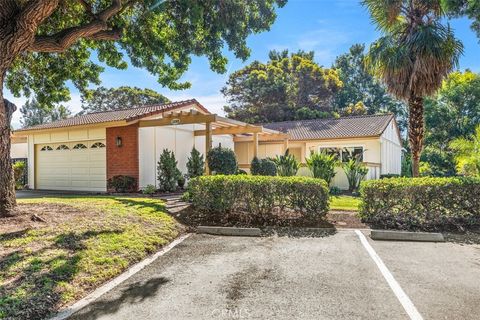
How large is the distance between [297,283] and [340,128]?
63.5ft

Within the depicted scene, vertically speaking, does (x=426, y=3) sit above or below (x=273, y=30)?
above

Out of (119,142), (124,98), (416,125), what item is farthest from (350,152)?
(124,98)

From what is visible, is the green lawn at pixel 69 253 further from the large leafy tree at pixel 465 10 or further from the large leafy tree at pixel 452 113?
the large leafy tree at pixel 452 113

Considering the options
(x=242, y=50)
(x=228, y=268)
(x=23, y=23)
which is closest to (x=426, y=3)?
(x=242, y=50)

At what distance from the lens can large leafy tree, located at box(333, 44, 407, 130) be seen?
4447 centimetres

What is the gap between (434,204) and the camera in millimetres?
8062

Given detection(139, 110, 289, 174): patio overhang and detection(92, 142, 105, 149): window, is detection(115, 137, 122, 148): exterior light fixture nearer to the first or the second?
detection(92, 142, 105, 149): window

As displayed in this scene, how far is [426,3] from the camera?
1033 cm

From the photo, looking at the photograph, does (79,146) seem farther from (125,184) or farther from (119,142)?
(125,184)

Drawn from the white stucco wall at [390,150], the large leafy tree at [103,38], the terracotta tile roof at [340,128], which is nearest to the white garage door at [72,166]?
the large leafy tree at [103,38]

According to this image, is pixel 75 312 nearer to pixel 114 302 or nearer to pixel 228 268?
pixel 114 302

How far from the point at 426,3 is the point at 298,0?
413cm

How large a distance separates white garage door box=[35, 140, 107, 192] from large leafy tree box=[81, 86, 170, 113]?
23.6 metres

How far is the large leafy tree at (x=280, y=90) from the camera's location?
36062 millimetres
